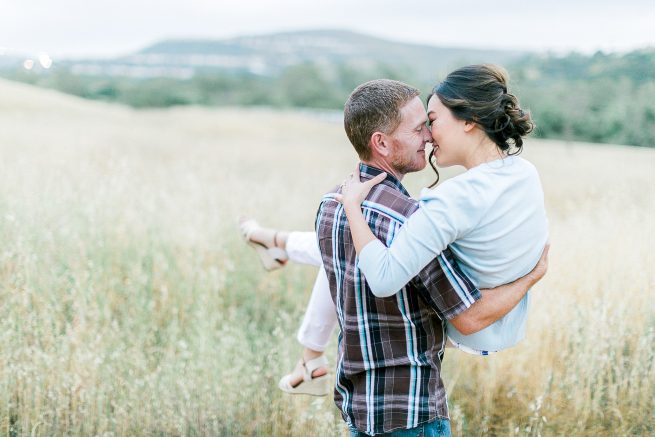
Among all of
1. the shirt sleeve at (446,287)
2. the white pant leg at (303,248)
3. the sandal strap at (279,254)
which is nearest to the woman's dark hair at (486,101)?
the shirt sleeve at (446,287)

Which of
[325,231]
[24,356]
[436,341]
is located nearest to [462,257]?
[436,341]

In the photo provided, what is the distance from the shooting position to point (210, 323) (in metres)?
3.94

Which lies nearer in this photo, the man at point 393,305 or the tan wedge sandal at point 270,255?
the man at point 393,305

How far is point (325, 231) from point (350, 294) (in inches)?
9.3

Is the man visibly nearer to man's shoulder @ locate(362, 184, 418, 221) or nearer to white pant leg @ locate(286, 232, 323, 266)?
man's shoulder @ locate(362, 184, 418, 221)

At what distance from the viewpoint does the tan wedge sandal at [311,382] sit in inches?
106

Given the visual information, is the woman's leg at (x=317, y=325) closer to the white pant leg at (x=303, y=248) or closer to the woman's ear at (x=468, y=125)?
the white pant leg at (x=303, y=248)

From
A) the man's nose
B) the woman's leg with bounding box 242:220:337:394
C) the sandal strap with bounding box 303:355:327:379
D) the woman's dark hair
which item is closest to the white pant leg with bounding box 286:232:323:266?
the woman's leg with bounding box 242:220:337:394

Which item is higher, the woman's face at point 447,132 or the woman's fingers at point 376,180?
the woman's face at point 447,132

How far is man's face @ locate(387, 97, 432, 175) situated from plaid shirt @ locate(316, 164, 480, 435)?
0.24 feet

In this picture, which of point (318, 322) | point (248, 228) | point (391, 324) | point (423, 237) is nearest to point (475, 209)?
point (423, 237)

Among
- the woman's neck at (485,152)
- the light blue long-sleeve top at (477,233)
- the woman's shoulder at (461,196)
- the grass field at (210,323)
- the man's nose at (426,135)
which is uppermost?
the man's nose at (426,135)

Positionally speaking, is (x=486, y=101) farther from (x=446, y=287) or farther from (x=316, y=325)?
(x=316, y=325)

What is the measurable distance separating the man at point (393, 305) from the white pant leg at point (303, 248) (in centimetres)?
99
